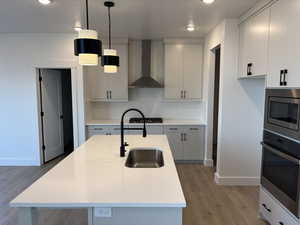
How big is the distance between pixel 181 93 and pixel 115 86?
4.76ft

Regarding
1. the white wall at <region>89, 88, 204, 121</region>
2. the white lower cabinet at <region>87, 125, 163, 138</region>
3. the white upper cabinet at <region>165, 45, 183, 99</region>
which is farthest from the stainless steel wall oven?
the white wall at <region>89, 88, 204, 121</region>

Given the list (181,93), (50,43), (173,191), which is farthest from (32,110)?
(173,191)

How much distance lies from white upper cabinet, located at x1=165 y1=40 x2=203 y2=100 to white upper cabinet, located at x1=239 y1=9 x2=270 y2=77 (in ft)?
4.96

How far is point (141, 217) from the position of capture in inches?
57.0

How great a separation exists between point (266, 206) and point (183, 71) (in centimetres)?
312

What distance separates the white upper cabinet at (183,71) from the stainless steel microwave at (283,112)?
250 cm

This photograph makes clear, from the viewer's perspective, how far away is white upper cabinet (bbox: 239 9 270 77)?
2697 mm

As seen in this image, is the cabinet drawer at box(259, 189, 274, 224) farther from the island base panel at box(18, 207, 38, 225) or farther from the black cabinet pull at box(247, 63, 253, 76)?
the island base panel at box(18, 207, 38, 225)

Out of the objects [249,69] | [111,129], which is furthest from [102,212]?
[111,129]

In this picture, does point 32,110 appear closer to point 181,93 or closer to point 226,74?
point 181,93

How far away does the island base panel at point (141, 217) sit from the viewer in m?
1.44

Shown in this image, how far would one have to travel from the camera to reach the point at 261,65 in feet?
9.14

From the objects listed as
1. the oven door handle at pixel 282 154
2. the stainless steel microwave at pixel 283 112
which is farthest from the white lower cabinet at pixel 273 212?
the stainless steel microwave at pixel 283 112

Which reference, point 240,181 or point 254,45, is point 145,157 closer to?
point 240,181
